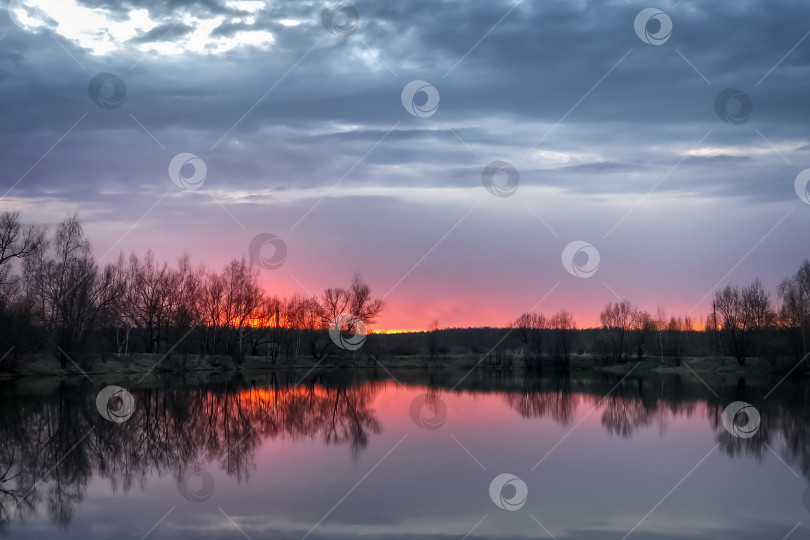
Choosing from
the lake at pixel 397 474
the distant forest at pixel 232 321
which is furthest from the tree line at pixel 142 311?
the lake at pixel 397 474

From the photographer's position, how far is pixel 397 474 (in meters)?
10.0

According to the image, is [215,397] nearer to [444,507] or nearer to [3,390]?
[3,390]

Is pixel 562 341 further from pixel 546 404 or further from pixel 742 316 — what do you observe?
pixel 546 404

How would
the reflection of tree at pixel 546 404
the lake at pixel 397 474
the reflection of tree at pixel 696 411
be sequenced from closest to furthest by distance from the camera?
the lake at pixel 397 474, the reflection of tree at pixel 696 411, the reflection of tree at pixel 546 404

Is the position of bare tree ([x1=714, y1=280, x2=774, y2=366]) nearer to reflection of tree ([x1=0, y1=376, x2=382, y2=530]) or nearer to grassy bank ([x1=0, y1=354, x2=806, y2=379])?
grassy bank ([x1=0, y1=354, x2=806, y2=379])

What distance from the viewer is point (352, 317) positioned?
64.4m

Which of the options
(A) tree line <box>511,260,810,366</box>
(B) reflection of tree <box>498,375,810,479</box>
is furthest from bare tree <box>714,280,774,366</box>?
(B) reflection of tree <box>498,375,810,479</box>

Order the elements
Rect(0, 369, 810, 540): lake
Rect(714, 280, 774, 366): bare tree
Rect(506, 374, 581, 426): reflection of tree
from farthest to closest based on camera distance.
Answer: Rect(714, 280, 774, 366): bare tree
Rect(506, 374, 581, 426): reflection of tree
Rect(0, 369, 810, 540): lake

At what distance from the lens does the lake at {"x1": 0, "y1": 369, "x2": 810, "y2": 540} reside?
7.39 metres

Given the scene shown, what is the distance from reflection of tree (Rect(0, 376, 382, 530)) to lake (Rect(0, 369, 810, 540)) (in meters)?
0.05

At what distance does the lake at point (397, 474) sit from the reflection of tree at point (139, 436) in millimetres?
49

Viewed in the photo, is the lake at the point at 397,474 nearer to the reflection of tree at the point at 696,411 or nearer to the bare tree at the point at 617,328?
the reflection of tree at the point at 696,411

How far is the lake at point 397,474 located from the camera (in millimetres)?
7395

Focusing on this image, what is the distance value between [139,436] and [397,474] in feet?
19.9
